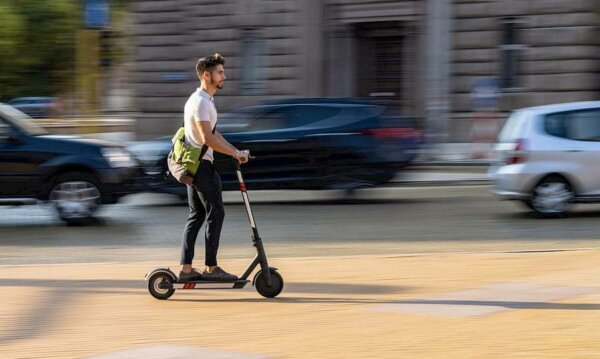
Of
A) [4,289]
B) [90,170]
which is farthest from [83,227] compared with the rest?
[4,289]

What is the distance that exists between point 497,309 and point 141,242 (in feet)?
20.1

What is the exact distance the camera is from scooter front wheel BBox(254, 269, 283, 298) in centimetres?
964

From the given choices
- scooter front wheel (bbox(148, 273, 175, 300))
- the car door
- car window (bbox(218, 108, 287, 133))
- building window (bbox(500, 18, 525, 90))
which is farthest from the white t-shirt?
building window (bbox(500, 18, 525, 90))

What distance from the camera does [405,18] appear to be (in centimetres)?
2927

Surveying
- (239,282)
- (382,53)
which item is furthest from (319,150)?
(382,53)

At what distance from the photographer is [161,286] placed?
31.8ft

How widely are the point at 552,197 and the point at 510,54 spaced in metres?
12.1

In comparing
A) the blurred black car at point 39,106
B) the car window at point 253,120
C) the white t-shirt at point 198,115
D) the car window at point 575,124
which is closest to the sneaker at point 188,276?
the white t-shirt at point 198,115

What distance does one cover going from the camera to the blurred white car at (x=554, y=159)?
52.1 feet

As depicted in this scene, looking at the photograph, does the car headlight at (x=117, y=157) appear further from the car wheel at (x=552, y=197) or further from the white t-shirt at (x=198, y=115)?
the white t-shirt at (x=198, y=115)

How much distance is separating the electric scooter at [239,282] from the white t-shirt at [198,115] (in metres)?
0.43

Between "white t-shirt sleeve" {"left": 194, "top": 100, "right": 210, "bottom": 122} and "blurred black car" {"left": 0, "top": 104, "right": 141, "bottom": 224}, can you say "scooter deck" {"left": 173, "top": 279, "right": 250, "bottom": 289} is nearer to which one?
"white t-shirt sleeve" {"left": 194, "top": 100, "right": 210, "bottom": 122}

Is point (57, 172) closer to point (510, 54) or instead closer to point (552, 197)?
point (552, 197)

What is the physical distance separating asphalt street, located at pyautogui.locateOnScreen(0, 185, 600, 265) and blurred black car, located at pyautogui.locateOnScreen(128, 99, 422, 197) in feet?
1.21
